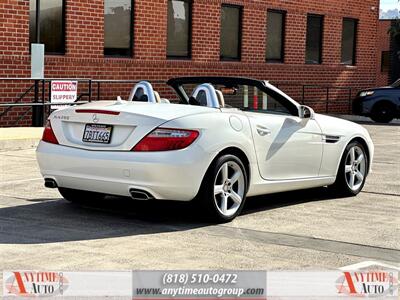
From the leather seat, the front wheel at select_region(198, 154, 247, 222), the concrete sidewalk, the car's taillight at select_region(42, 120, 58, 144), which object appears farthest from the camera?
the concrete sidewalk

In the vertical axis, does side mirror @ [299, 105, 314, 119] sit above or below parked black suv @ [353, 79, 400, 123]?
above

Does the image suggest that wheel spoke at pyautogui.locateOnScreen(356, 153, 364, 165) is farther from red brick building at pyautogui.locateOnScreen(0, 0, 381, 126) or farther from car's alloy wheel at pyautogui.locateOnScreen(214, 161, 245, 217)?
red brick building at pyautogui.locateOnScreen(0, 0, 381, 126)

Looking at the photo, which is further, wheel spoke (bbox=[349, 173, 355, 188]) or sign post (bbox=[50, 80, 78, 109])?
sign post (bbox=[50, 80, 78, 109])

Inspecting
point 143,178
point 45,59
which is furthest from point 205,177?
point 45,59

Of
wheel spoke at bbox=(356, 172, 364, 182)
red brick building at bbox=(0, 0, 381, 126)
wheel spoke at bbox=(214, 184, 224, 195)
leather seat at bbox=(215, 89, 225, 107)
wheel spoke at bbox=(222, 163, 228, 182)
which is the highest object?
red brick building at bbox=(0, 0, 381, 126)

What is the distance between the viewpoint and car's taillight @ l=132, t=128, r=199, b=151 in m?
7.51

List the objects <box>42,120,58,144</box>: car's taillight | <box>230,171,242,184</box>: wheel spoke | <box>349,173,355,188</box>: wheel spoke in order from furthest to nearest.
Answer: <box>349,173,355,188</box>: wheel spoke < <box>42,120,58,144</box>: car's taillight < <box>230,171,242,184</box>: wheel spoke

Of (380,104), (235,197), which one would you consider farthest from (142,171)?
(380,104)

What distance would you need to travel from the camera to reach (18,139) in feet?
47.4

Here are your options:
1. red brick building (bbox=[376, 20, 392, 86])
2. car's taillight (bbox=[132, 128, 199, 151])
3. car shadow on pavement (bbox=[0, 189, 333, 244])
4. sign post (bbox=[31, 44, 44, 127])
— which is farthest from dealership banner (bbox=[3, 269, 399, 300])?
red brick building (bbox=[376, 20, 392, 86])

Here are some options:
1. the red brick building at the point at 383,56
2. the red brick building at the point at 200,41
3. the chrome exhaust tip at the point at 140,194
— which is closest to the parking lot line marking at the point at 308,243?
the chrome exhaust tip at the point at 140,194

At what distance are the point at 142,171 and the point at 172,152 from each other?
0.32 metres

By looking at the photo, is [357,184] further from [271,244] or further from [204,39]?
[204,39]

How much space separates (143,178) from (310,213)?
2136 mm
